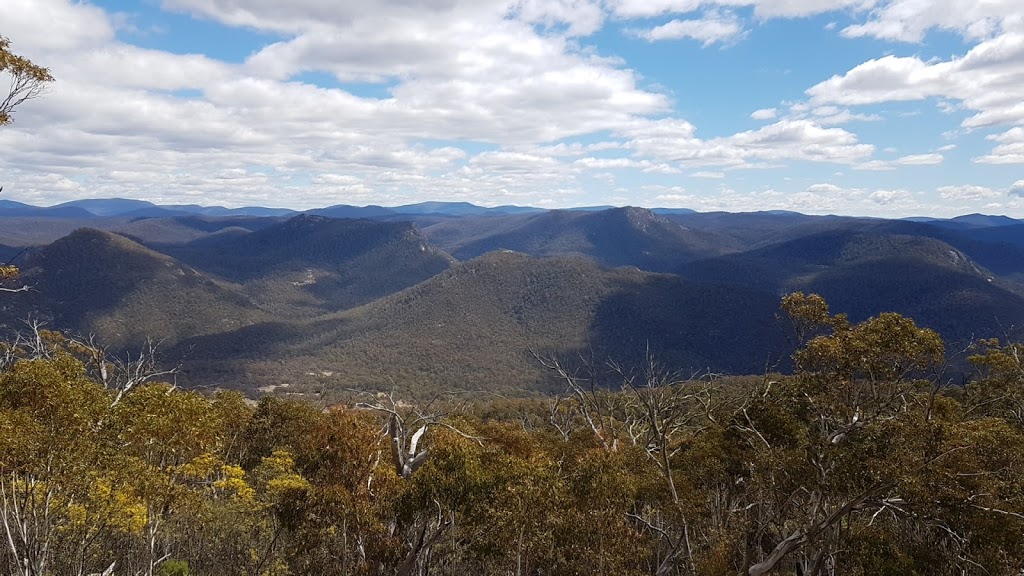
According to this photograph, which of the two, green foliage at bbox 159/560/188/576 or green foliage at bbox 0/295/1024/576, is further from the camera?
green foliage at bbox 159/560/188/576

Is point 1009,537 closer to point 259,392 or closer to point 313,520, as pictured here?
point 313,520

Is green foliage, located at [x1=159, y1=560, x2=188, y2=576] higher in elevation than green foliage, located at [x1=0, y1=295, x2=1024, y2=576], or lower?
lower

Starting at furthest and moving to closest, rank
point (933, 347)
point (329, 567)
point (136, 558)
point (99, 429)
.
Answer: point (136, 558)
point (329, 567)
point (933, 347)
point (99, 429)

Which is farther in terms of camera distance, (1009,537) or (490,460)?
(490,460)

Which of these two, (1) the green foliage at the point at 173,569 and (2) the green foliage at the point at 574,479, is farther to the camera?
(1) the green foliage at the point at 173,569

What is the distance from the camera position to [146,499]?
54.0 feet

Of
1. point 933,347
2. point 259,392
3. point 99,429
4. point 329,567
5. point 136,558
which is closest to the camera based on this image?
point 99,429

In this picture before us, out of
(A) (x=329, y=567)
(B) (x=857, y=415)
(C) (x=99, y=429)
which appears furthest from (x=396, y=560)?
(B) (x=857, y=415)

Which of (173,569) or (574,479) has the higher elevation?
(574,479)

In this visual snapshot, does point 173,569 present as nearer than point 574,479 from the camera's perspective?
No

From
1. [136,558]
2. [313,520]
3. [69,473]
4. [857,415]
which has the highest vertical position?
[857,415]

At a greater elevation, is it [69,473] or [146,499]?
[69,473]

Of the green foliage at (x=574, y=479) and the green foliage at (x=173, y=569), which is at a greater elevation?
the green foliage at (x=574, y=479)

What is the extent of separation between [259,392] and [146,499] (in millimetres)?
174503
